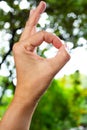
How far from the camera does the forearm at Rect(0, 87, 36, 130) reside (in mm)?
523

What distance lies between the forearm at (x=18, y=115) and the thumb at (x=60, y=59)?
6 centimetres

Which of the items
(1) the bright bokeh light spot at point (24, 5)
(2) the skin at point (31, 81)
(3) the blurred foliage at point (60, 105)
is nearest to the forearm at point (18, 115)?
(2) the skin at point (31, 81)

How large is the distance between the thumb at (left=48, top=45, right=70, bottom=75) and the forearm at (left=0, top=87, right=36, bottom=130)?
0.19 feet

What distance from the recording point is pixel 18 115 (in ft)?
1.72

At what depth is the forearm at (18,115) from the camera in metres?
0.52

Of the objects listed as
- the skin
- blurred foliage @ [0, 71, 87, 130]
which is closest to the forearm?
the skin


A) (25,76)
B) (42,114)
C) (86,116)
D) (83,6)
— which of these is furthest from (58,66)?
(86,116)

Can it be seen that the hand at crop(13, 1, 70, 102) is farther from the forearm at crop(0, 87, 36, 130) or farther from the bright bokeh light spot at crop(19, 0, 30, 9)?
the bright bokeh light spot at crop(19, 0, 30, 9)

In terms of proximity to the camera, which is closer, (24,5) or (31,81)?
(31,81)

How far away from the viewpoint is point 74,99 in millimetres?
3760

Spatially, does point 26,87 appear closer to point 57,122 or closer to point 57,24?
point 57,24

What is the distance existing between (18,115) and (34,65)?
74mm

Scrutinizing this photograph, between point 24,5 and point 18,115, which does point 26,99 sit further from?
point 24,5

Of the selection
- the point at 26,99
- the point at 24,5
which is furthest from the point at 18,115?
the point at 24,5
